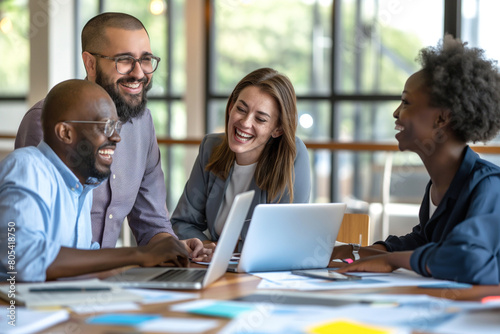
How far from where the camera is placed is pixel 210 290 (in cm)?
134

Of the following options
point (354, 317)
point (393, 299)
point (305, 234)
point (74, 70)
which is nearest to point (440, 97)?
point (305, 234)

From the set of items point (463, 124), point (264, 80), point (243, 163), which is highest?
point (264, 80)

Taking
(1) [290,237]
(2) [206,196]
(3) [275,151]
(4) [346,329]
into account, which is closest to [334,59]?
(3) [275,151]

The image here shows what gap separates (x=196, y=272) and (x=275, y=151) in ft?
2.82

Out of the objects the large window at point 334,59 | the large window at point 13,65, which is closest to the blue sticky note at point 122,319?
the large window at point 334,59

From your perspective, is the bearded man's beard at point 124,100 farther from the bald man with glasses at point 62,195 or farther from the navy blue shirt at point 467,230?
the navy blue shirt at point 467,230

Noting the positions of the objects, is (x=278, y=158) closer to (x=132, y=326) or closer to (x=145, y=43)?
(x=145, y=43)

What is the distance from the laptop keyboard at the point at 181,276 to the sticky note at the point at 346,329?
0.43m

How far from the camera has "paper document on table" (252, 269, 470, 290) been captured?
4.54 feet

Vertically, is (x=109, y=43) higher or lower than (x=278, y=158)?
higher

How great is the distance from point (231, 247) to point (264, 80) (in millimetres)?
858

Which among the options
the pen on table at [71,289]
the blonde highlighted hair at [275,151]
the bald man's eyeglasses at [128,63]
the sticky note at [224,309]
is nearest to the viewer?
the sticky note at [224,309]

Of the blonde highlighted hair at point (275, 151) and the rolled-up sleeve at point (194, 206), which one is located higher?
the blonde highlighted hair at point (275, 151)

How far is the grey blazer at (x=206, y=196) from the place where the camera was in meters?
2.19
